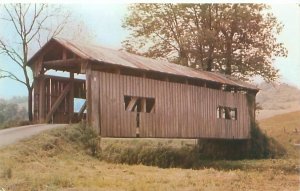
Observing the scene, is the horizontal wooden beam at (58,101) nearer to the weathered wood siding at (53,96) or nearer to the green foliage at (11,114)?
the weathered wood siding at (53,96)

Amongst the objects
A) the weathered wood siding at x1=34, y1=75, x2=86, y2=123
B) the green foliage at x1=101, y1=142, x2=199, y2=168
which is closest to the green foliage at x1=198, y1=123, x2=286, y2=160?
the green foliage at x1=101, y1=142, x2=199, y2=168

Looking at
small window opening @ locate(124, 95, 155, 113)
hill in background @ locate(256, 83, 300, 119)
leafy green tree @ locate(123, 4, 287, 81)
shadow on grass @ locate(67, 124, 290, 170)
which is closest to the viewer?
shadow on grass @ locate(67, 124, 290, 170)

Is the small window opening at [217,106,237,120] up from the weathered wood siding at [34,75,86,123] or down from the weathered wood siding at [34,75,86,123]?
down

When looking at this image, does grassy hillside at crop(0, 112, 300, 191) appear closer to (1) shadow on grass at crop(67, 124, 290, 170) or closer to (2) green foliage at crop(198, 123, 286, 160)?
(1) shadow on grass at crop(67, 124, 290, 170)

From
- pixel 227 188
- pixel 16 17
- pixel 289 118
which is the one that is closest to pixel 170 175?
pixel 227 188

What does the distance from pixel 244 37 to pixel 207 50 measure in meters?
2.18

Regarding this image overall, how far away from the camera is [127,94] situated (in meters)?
17.9

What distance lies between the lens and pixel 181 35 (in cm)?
2902

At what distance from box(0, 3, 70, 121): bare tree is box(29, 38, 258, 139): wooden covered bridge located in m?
0.59

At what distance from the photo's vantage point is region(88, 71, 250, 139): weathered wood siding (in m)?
16.8

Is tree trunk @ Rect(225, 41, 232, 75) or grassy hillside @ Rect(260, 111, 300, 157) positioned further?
tree trunk @ Rect(225, 41, 232, 75)

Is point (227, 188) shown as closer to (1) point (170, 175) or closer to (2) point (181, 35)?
(1) point (170, 175)

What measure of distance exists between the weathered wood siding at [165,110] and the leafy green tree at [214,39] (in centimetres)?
359

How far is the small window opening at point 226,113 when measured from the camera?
2332cm
